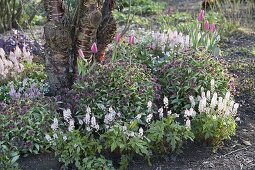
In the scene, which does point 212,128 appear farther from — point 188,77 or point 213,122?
point 188,77

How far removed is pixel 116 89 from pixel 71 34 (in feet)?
2.80

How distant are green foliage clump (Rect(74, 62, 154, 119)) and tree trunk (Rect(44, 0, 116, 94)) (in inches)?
15.2

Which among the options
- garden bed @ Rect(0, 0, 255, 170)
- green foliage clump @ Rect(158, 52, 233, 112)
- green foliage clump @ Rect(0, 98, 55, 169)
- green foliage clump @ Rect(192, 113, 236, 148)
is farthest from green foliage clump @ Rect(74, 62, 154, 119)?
green foliage clump @ Rect(192, 113, 236, 148)

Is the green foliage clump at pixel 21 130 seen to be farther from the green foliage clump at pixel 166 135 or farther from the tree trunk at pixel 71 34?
the green foliage clump at pixel 166 135

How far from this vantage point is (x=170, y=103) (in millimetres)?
4953

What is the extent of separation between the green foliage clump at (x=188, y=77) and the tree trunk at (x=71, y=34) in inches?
30.0

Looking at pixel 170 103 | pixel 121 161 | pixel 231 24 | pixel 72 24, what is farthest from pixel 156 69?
pixel 231 24

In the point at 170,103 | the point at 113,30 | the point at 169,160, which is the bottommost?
the point at 169,160

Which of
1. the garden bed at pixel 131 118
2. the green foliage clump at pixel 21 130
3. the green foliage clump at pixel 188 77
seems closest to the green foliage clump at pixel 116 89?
the garden bed at pixel 131 118

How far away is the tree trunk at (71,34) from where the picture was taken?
4.80 meters

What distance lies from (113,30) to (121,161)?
1.66 m

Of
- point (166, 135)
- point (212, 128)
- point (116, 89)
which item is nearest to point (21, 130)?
point (116, 89)

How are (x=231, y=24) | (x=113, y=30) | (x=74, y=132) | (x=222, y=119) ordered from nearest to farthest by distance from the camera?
(x=74, y=132) → (x=222, y=119) → (x=113, y=30) → (x=231, y=24)

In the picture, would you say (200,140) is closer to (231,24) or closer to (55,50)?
(55,50)
